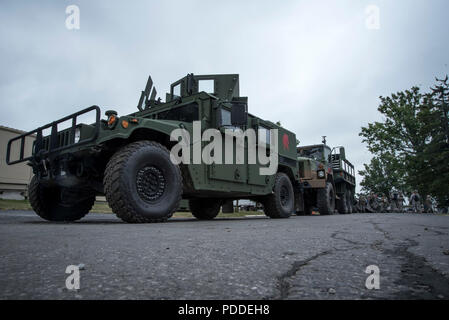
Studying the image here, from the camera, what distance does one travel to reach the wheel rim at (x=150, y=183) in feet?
13.8

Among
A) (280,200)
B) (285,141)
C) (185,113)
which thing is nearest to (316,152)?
(285,141)

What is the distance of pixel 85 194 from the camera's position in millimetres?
5043

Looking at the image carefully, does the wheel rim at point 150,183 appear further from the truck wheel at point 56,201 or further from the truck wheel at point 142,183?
the truck wheel at point 56,201

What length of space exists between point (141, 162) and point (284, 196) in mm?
4577

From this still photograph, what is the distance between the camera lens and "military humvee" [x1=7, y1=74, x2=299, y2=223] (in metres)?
4.05

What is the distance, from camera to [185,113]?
225 inches

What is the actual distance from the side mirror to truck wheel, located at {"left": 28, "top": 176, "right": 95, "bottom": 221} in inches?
98.5

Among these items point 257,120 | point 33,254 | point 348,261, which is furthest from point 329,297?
point 257,120

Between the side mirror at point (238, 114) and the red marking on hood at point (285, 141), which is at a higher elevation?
the red marking on hood at point (285, 141)

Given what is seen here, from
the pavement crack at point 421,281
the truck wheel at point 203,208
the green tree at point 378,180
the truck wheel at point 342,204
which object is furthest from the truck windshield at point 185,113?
the green tree at point 378,180

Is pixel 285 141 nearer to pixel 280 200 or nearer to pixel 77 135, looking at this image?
pixel 280 200

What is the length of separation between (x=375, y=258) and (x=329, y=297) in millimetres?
805

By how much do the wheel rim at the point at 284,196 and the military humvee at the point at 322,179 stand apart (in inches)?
84.0
